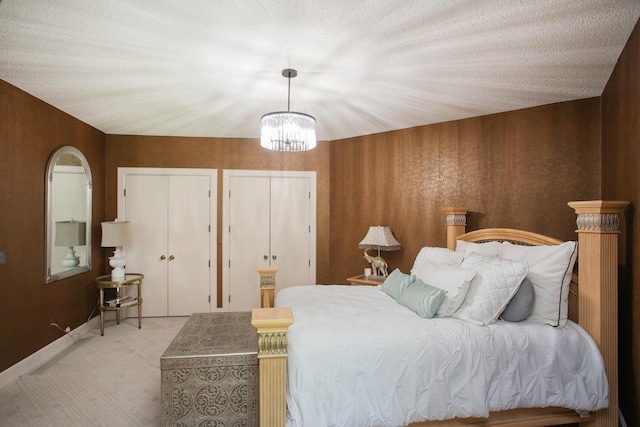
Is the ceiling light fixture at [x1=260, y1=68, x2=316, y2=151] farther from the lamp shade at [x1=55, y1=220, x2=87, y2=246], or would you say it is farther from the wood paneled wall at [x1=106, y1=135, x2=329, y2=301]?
the lamp shade at [x1=55, y1=220, x2=87, y2=246]

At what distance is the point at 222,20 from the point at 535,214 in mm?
3029

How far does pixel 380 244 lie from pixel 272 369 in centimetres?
232

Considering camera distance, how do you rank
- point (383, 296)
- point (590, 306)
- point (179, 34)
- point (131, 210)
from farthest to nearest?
point (131, 210) → point (383, 296) → point (590, 306) → point (179, 34)

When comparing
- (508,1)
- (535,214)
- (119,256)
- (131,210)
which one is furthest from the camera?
(131,210)

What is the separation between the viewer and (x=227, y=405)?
191cm

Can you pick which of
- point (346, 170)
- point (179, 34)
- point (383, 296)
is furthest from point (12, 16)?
point (346, 170)

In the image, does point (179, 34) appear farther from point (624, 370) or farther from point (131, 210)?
point (624, 370)

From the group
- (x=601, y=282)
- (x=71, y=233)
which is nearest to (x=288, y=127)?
(x=601, y=282)

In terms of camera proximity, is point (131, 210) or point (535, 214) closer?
point (535, 214)

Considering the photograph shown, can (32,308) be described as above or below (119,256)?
below

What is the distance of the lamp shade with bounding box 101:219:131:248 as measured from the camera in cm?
385

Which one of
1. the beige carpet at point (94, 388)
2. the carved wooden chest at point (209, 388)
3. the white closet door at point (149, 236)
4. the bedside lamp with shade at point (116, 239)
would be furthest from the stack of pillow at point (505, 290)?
the white closet door at point (149, 236)

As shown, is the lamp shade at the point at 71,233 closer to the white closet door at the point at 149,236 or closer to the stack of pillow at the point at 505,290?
the white closet door at the point at 149,236

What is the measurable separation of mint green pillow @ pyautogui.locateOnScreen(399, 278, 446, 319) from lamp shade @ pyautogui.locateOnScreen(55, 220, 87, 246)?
135 inches
